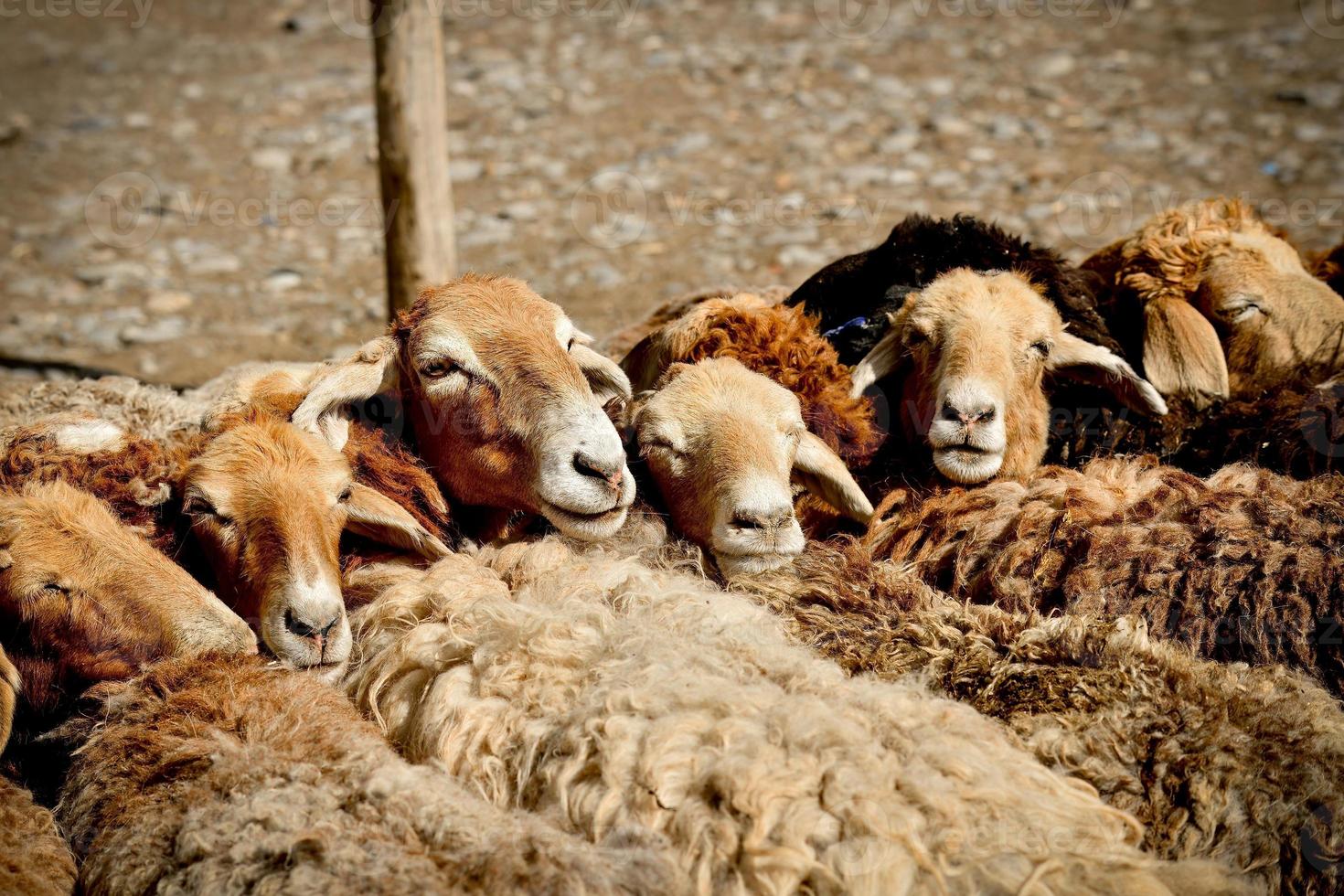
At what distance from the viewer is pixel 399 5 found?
23.7 ft

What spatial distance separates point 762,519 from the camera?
4008mm

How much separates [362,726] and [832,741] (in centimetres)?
135

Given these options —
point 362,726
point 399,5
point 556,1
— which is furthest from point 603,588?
point 556,1

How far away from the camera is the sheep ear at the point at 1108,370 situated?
16.0ft

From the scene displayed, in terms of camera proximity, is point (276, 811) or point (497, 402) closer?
point (276, 811)

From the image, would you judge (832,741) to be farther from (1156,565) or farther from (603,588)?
(1156,565)

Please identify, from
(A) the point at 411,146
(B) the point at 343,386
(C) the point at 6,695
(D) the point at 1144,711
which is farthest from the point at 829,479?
(A) the point at 411,146

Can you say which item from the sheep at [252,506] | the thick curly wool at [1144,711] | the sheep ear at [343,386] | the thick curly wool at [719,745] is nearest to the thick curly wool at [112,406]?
the sheep at [252,506]

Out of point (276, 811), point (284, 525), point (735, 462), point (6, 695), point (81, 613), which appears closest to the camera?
point (276, 811)

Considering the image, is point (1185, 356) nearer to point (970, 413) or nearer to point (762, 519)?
point (970, 413)

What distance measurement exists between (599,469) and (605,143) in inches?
353

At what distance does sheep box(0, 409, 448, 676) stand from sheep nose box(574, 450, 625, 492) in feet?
1.95

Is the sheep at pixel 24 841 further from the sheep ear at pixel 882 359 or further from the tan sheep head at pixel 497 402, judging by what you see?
the sheep ear at pixel 882 359

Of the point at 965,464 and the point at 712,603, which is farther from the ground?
the point at 965,464
